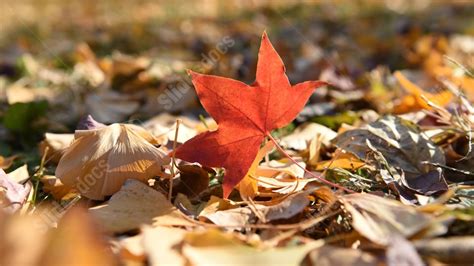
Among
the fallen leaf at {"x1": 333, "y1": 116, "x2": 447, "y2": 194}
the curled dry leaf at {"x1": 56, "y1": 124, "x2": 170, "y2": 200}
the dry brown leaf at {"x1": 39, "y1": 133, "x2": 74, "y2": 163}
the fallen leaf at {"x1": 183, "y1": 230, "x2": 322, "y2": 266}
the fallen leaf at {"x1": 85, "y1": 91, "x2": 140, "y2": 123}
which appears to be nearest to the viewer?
the fallen leaf at {"x1": 183, "y1": 230, "x2": 322, "y2": 266}

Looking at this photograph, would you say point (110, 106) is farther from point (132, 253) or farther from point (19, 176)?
point (132, 253)

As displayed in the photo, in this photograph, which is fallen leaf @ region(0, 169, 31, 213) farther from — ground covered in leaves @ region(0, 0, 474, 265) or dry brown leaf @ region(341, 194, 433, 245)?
dry brown leaf @ region(341, 194, 433, 245)

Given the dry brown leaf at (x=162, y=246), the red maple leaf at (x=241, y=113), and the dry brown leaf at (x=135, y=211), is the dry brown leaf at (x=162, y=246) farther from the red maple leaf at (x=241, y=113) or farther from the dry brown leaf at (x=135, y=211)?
the red maple leaf at (x=241, y=113)

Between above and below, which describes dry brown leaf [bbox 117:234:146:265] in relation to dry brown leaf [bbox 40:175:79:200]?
above

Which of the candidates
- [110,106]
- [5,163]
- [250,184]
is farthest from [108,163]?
[110,106]

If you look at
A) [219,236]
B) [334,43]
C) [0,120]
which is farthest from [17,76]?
[219,236]

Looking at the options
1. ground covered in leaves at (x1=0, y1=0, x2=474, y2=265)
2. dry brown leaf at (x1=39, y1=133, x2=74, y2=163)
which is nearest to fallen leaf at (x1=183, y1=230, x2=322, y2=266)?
ground covered in leaves at (x1=0, y1=0, x2=474, y2=265)
